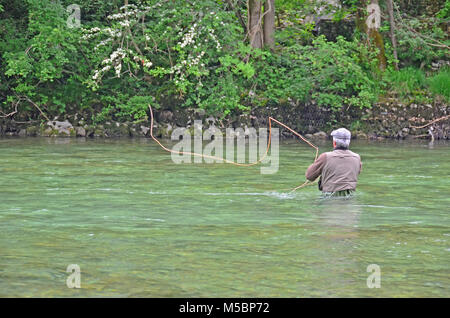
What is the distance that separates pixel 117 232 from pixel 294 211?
2.89 metres

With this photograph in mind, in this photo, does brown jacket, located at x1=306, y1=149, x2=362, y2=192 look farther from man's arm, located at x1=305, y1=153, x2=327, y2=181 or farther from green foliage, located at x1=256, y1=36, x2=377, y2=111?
green foliage, located at x1=256, y1=36, x2=377, y2=111

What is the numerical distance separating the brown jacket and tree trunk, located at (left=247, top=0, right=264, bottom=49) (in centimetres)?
1395

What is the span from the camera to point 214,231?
10148 mm

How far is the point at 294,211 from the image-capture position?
11.9m

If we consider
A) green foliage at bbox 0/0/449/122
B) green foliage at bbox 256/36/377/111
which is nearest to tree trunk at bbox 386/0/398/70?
green foliage at bbox 0/0/449/122

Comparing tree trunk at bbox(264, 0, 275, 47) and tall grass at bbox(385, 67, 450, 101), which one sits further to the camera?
tree trunk at bbox(264, 0, 275, 47)

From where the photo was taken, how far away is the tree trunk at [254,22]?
26.0 m

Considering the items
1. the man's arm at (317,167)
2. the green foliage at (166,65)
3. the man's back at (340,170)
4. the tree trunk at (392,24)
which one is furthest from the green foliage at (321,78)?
the man's arm at (317,167)

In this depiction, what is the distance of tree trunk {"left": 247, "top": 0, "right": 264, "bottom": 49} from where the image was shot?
85.3ft

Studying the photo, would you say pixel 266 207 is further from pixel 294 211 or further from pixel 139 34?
pixel 139 34

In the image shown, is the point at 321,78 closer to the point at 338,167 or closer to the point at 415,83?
the point at 415,83

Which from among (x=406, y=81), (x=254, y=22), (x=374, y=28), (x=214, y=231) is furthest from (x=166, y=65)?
(x=214, y=231)

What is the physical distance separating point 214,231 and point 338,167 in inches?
115

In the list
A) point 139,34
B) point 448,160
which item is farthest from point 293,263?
point 139,34
